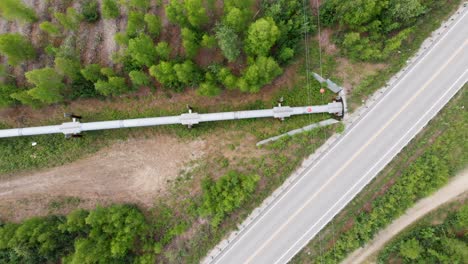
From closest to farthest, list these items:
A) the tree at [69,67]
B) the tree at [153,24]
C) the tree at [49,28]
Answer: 1. the tree at [153,24]
2. the tree at [69,67]
3. the tree at [49,28]

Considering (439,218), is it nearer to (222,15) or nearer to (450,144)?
(450,144)

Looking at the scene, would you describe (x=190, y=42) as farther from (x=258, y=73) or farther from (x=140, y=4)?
(x=258, y=73)

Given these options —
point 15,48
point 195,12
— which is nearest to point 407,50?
point 195,12

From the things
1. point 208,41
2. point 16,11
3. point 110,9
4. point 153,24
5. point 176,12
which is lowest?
point 208,41

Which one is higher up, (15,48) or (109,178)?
(15,48)

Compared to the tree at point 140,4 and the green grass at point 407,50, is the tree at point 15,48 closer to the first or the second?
the tree at point 140,4

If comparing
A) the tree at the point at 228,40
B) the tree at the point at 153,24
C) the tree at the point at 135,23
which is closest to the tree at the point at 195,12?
the tree at the point at 228,40

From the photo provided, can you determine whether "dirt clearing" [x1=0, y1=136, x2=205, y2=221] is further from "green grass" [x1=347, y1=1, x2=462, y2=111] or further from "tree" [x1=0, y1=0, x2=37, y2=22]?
"green grass" [x1=347, y1=1, x2=462, y2=111]

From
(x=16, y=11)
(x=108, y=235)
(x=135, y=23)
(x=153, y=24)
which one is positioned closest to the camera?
(x=108, y=235)
